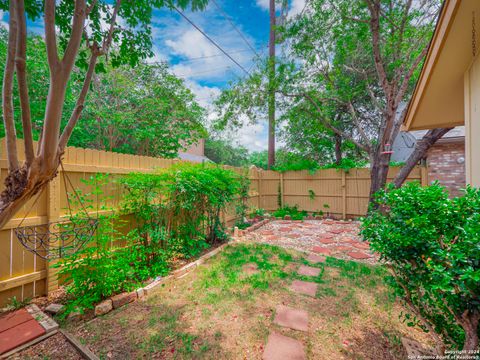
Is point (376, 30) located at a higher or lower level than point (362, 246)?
higher

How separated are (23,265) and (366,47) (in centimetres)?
898

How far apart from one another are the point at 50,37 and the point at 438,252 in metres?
2.69

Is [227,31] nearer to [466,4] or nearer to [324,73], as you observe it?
[324,73]

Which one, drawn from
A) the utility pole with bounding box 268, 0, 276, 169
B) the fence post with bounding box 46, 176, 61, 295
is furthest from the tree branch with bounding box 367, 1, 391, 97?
the fence post with bounding box 46, 176, 61, 295

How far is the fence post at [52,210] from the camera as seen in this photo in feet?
8.11

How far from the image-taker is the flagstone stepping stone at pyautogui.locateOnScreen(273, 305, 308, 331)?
2050mm

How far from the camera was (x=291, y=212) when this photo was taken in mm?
8164

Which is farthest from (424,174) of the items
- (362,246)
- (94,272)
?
(94,272)

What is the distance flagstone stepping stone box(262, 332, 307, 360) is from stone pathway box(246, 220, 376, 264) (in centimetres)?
259

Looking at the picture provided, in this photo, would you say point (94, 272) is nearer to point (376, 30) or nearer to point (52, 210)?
point (52, 210)

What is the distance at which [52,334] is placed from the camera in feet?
6.29

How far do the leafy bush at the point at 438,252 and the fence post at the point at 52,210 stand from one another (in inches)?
134

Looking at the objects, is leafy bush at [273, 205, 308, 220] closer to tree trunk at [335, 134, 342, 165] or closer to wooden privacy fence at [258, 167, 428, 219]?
wooden privacy fence at [258, 167, 428, 219]

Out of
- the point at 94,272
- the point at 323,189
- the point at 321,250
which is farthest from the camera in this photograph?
the point at 323,189
